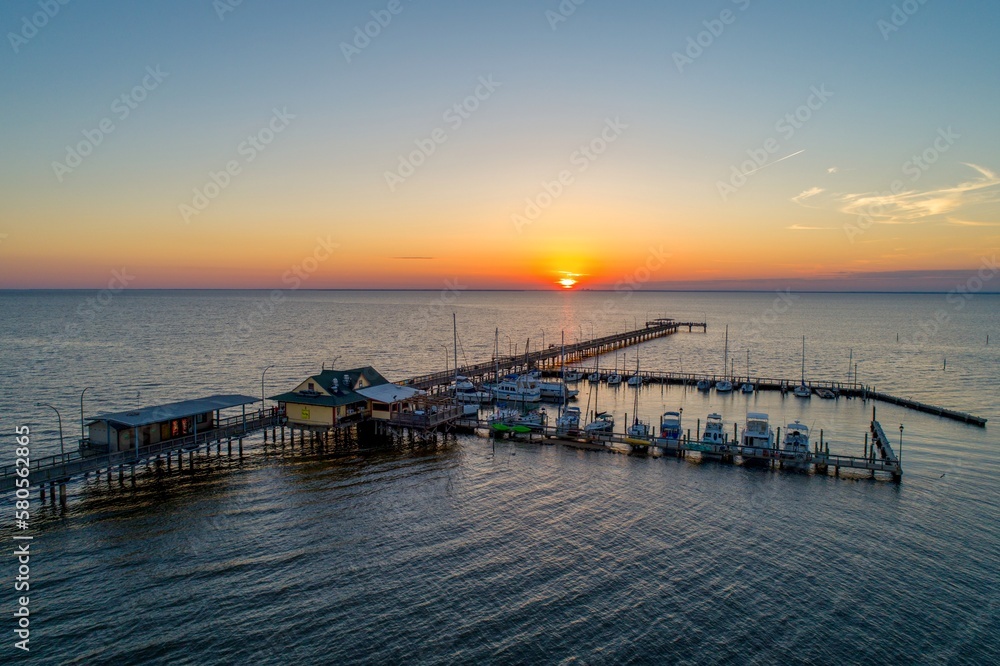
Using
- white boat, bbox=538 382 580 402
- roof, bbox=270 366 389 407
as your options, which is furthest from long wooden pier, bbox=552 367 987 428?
roof, bbox=270 366 389 407

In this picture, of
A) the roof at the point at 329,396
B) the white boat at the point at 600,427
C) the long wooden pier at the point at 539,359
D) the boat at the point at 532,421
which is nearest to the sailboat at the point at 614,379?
the long wooden pier at the point at 539,359

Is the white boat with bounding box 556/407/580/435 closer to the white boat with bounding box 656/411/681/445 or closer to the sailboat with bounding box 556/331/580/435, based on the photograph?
the sailboat with bounding box 556/331/580/435

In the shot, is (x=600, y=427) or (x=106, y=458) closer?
(x=106, y=458)

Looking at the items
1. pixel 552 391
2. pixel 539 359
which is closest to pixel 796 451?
pixel 552 391

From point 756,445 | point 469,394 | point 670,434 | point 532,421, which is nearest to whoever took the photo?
point 756,445

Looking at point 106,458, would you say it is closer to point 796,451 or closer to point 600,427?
point 600,427

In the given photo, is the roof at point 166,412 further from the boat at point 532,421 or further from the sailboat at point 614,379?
the sailboat at point 614,379
